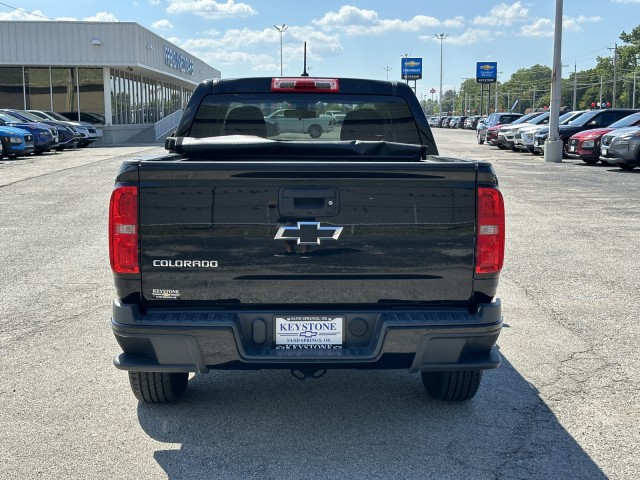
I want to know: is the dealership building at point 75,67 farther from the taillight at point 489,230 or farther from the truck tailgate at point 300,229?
the taillight at point 489,230

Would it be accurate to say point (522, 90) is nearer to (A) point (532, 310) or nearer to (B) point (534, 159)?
(B) point (534, 159)

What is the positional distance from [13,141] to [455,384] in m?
24.6

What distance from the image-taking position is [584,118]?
1128 inches

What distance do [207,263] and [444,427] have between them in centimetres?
159

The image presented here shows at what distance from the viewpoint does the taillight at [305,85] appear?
5.23 metres

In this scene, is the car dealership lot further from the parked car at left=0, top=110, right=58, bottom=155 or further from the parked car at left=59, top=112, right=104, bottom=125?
the parked car at left=59, top=112, right=104, bottom=125

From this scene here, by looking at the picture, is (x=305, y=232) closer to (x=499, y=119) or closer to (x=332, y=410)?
(x=332, y=410)

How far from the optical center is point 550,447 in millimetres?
3951

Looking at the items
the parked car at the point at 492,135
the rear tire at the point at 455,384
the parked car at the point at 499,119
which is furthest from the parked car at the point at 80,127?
the rear tire at the point at 455,384

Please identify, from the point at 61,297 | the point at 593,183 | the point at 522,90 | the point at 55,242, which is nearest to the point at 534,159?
the point at 593,183

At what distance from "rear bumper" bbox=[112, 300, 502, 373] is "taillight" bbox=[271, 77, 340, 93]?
2026 millimetres

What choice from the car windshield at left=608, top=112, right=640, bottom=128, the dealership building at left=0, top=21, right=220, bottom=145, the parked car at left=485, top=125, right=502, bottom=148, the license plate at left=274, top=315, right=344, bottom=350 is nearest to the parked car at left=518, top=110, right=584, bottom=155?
the parked car at left=485, top=125, right=502, bottom=148

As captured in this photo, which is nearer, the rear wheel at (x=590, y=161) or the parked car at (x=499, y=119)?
the rear wheel at (x=590, y=161)

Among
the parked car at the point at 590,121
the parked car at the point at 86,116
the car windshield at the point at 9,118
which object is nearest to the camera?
the parked car at the point at 590,121
